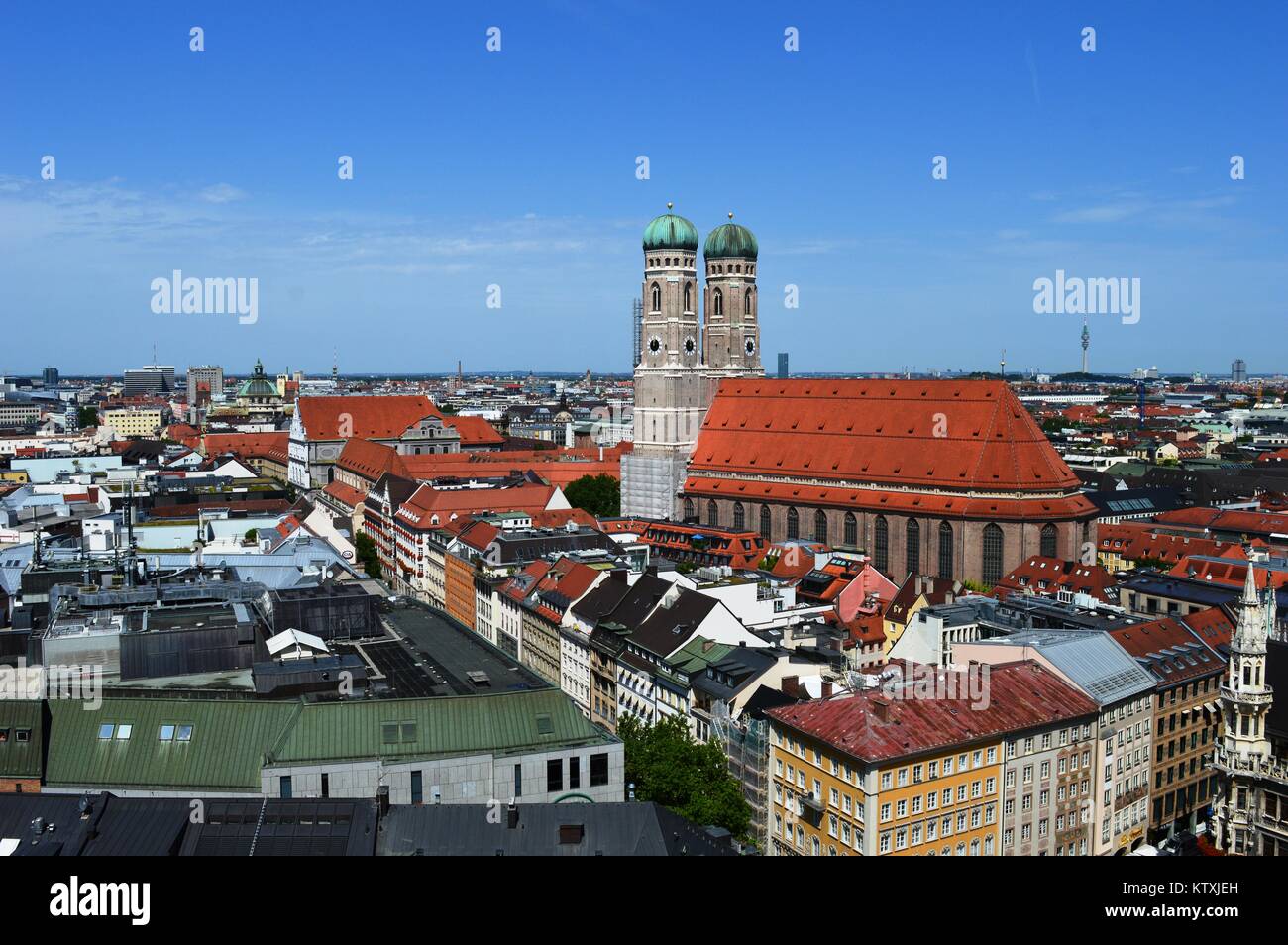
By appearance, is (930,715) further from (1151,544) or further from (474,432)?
(474,432)

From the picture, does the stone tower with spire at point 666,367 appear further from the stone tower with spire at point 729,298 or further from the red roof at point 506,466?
the red roof at point 506,466

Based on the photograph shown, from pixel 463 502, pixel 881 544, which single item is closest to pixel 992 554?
pixel 881 544

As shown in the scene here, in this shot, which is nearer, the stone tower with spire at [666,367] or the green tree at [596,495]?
the stone tower with spire at [666,367]

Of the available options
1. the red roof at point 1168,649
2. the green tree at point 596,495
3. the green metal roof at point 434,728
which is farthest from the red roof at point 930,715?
the green tree at point 596,495

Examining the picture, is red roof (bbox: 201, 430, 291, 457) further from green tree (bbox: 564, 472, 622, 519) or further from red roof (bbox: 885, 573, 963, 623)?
red roof (bbox: 885, 573, 963, 623)

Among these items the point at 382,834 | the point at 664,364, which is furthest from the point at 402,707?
the point at 664,364

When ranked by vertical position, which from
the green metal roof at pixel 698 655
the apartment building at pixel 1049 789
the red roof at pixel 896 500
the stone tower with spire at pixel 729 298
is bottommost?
the apartment building at pixel 1049 789
